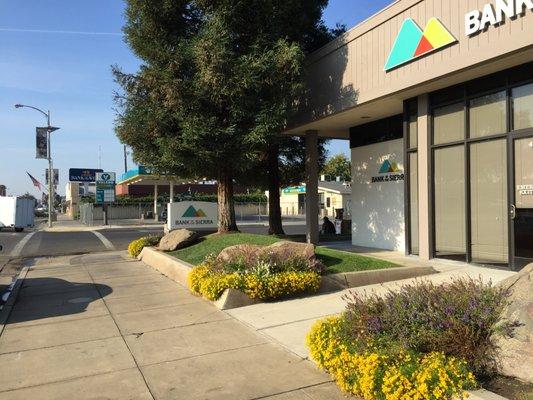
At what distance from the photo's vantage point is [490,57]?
8.80m

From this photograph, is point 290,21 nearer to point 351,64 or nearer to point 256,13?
point 256,13

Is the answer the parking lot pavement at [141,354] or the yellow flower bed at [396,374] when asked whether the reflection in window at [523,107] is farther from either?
the yellow flower bed at [396,374]

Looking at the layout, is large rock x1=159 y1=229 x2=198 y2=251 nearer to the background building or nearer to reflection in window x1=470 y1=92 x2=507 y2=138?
the background building

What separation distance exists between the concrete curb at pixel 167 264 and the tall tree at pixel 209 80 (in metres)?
2.60

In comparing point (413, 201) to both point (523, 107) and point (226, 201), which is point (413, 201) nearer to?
point (523, 107)

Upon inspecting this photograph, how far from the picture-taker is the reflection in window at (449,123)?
10688 millimetres

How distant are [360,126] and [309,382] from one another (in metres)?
12.2

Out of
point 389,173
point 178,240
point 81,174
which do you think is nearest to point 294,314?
point 178,240

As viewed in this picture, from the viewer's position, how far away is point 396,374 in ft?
12.4

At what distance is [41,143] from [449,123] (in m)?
36.2

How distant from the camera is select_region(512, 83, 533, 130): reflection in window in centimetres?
913

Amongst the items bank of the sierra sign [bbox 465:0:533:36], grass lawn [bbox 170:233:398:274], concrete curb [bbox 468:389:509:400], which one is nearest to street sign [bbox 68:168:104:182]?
grass lawn [bbox 170:233:398:274]

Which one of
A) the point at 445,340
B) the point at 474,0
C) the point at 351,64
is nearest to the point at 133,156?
the point at 351,64

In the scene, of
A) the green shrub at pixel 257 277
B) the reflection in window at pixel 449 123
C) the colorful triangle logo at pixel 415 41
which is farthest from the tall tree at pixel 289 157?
the green shrub at pixel 257 277
